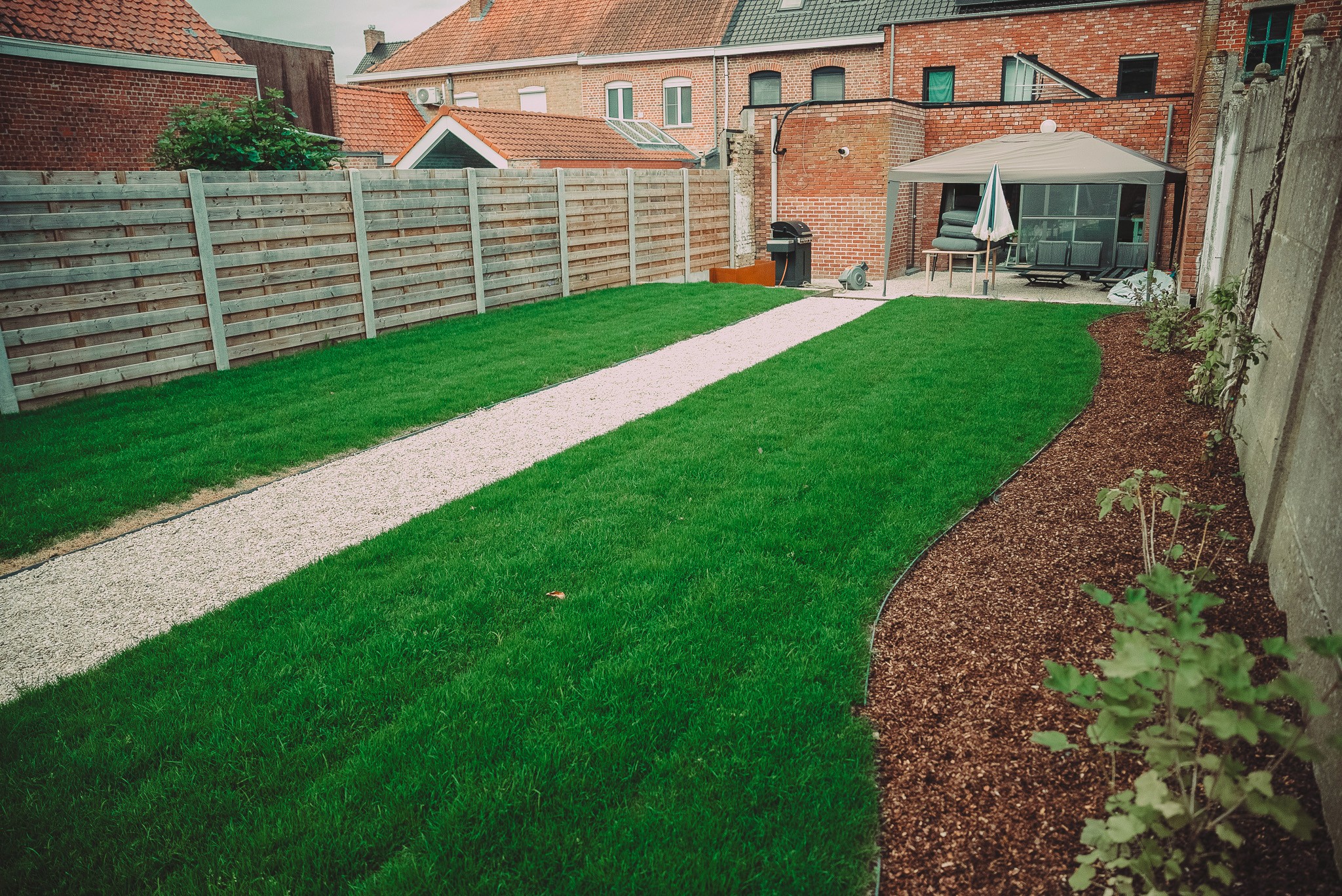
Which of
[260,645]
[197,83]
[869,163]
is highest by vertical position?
[197,83]

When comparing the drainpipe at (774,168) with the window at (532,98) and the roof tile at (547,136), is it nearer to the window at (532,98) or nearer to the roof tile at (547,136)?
the roof tile at (547,136)

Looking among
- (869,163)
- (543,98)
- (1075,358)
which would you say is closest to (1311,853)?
(1075,358)

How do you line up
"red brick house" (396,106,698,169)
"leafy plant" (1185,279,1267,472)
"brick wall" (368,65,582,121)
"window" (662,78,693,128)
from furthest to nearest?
"brick wall" (368,65,582,121) < "window" (662,78,693,128) < "red brick house" (396,106,698,169) < "leafy plant" (1185,279,1267,472)

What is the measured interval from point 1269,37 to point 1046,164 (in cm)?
693

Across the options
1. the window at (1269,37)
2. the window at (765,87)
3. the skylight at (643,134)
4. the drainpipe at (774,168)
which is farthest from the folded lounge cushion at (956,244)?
the window at (765,87)

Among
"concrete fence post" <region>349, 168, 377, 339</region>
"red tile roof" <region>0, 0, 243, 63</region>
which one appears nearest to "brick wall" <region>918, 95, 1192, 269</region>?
"concrete fence post" <region>349, 168, 377, 339</region>

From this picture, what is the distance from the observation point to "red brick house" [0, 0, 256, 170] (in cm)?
1666

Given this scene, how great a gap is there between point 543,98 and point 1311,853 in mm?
35718

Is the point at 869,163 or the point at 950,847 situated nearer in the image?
the point at 950,847

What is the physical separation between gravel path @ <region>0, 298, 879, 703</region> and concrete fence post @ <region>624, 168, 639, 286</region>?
7775mm

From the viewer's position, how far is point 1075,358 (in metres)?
9.31

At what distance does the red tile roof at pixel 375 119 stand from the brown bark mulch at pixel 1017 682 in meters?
25.3

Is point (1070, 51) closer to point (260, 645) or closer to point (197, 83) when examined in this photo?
point (197, 83)

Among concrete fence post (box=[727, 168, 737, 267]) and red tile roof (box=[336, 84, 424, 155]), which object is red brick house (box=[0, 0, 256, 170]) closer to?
red tile roof (box=[336, 84, 424, 155])
